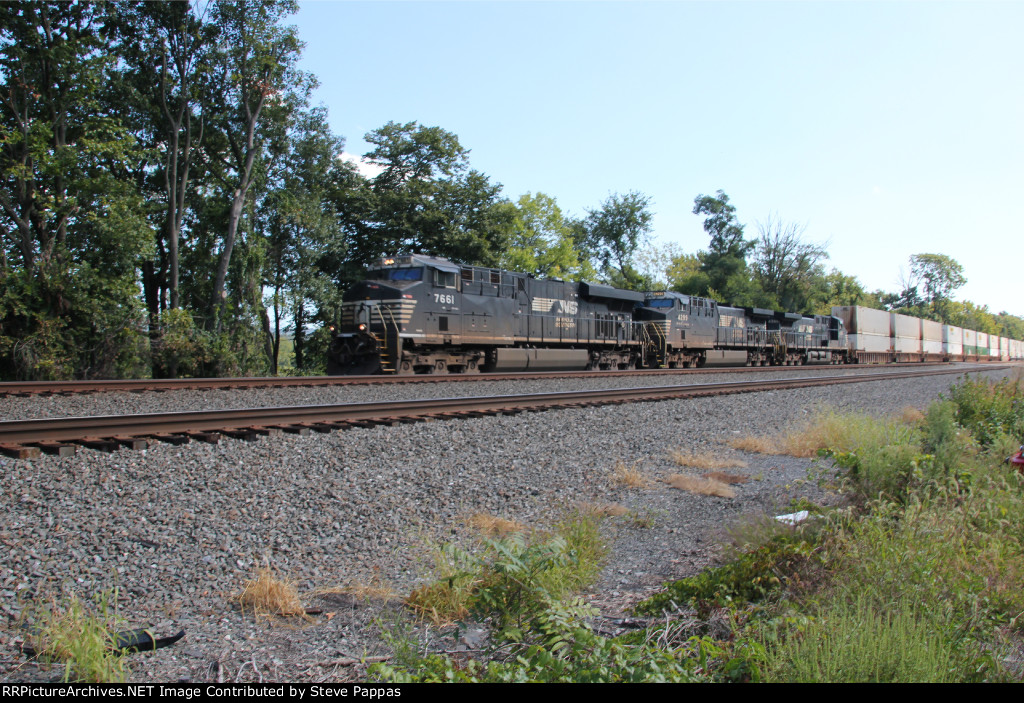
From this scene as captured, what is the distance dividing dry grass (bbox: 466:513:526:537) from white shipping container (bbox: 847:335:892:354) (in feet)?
118


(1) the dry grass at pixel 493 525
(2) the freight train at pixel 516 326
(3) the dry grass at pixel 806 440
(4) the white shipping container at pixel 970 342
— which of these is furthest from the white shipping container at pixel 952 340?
(1) the dry grass at pixel 493 525

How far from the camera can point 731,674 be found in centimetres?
236

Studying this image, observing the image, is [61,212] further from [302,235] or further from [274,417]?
[274,417]

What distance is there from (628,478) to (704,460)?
1.43 metres

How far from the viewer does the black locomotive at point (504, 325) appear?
1479 centimetres

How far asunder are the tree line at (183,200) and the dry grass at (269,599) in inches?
571

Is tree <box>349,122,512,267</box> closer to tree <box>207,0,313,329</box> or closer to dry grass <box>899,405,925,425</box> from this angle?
tree <box>207,0,313,329</box>

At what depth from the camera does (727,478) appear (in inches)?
249

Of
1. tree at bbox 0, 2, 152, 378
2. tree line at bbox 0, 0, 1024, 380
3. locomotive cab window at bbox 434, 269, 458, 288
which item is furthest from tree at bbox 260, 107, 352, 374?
locomotive cab window at bbox 434, 269, 458, 288

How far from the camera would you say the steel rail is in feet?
19.6

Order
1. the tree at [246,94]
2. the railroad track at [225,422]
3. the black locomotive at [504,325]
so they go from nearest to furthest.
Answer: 1. the railroad track at [225,422]
2. the black locomotive at [504,325]
3. the tree at [246,94]

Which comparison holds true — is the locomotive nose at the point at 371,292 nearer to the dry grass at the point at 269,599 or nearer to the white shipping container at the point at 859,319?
the dry grass at the point at 269,599

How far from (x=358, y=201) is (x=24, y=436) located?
23831 millimetres
